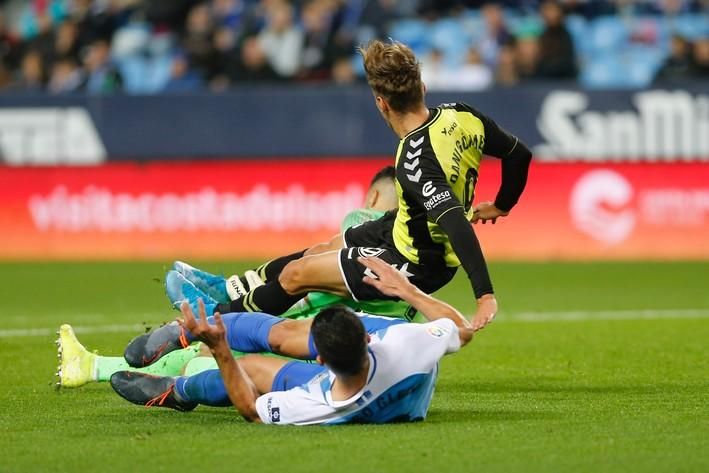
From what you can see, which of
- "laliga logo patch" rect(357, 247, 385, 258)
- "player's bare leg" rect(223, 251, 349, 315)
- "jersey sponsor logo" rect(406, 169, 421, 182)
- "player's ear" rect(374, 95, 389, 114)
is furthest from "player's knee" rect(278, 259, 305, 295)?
"player's ear" rect(374, 95, 389, 114)

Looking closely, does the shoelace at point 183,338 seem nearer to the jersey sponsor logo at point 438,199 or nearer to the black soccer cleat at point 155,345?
the black soccer cleat at point 155,345

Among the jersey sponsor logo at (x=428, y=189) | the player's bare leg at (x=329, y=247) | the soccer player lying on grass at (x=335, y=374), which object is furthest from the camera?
the player's bare leg at (x=329, y=247)

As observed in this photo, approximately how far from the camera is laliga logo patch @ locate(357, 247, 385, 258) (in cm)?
855

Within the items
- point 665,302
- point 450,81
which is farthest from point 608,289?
point 450,81

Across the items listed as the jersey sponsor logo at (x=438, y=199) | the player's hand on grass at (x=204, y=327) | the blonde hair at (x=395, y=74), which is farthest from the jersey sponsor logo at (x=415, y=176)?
the player's hand on grass at (x=204, y=327)

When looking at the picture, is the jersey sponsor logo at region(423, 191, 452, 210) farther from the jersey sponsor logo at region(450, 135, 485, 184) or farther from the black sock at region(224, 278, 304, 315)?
the black sock at region(224, 278, 304, 315)

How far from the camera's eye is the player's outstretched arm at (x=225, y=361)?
7383 millimetres

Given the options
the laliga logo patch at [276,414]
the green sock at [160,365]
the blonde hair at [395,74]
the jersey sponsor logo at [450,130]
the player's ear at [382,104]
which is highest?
the blonde hair at [395,74]

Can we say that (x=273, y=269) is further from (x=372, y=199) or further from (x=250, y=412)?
(x=250, y=412)

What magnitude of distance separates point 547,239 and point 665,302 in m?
4.32

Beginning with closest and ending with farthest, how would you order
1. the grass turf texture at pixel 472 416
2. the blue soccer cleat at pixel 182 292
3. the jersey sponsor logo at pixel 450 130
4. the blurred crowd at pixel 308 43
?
the grass turf texture at pixel 472 416 < the jersey sponsor logo at pixel 450 130 < the blue soccer cleat at pixel 182 292 < the blurred crowd at pixel 308 43

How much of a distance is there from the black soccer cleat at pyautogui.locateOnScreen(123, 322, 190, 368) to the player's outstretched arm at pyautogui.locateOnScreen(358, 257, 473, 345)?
51.6 inches

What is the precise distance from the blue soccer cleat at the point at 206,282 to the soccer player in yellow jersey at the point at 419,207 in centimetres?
50

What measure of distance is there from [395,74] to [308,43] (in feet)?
47.7
